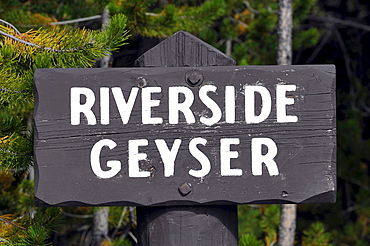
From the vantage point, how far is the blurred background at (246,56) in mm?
3166

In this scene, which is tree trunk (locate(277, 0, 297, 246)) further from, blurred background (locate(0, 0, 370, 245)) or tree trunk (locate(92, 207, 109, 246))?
tree trunk (locate(92, 207, 109, 246))

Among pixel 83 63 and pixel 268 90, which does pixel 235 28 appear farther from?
pixel 268 90

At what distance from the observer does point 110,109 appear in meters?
1.35

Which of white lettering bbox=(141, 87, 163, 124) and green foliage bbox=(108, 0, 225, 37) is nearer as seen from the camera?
white lettering bbox=(141, 87, 163, 124)

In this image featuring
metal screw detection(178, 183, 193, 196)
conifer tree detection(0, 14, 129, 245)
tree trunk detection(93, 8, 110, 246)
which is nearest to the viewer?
metal screw detection(178, 183, 193, 196)

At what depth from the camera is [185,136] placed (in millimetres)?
1338

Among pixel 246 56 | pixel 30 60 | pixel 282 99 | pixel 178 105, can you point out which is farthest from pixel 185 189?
pixel 246 56

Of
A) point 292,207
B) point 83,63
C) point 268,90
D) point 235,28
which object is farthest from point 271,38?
point 268,90

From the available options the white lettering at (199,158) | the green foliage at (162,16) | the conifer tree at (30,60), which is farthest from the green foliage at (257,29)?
the white lettering at (199,158)

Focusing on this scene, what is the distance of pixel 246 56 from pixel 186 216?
3.64m

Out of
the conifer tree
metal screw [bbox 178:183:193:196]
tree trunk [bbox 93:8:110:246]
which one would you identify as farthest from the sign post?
tree trunk [bbox 93:8:110:246]

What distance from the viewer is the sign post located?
4.38 ft

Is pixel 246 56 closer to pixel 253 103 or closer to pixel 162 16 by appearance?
pixel 162 16

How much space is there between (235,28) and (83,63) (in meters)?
3.51
